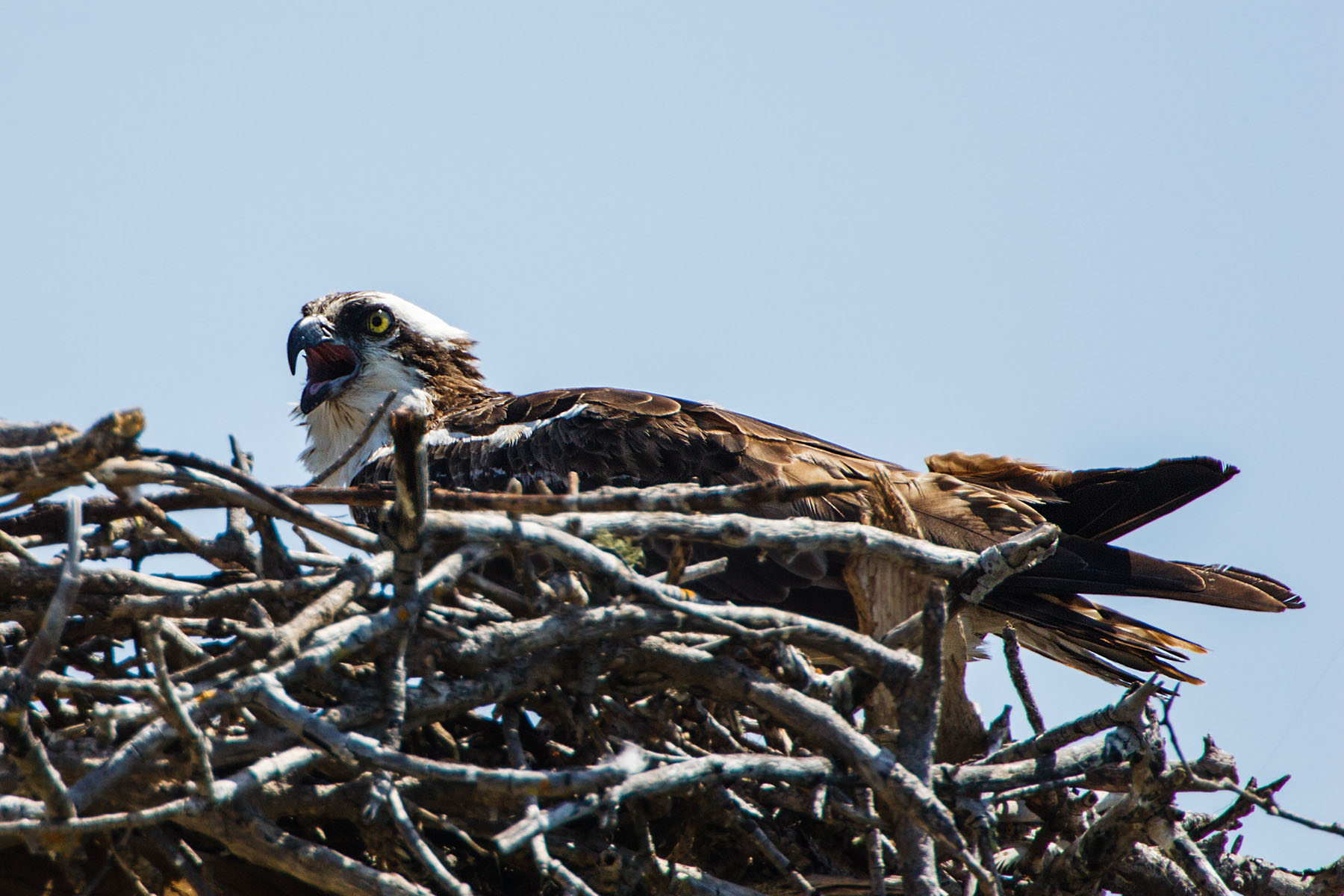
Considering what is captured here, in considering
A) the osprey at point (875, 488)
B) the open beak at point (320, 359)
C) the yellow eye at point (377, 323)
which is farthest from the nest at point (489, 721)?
the yellow eye at point (377, 323)

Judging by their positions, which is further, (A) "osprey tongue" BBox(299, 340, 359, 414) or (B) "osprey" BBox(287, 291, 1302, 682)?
(A) "osprey tongue" BBox(299, 340, 359, 414)

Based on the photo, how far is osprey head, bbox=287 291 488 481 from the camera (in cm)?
636

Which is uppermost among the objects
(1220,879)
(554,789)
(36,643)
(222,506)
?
(222,506)

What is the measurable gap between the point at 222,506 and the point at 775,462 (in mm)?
2273

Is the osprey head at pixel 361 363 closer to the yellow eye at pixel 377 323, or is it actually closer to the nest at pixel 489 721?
the yellow eye at pixel 377 323

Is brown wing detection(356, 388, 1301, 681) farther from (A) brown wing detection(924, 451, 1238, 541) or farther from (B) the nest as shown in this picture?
(B) the nest

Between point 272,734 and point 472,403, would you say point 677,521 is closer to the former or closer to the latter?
point 272,734

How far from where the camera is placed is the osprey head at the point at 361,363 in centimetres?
636

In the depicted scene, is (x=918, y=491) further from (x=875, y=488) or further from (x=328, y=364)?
(x=328, y=364)

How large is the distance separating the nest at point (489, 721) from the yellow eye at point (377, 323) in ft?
9.35

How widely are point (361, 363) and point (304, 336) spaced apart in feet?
0.93

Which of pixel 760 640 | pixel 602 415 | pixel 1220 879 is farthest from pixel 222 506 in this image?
pixel 1220 879

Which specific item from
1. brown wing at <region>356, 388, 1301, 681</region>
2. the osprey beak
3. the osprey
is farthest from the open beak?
brown wing at <region>356, 388, 1301, 681</region>

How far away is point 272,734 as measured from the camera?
9.61 feet
